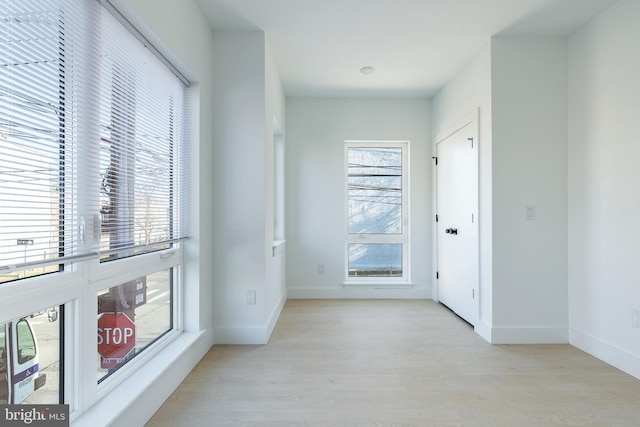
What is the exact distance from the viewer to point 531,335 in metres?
2.82

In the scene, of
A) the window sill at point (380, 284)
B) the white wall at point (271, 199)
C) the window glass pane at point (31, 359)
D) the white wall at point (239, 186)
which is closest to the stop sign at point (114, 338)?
the window glass pane at point (31, 359)

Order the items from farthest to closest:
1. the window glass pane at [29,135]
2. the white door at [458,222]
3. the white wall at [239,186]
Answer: the white door at [458,222], the white wall at [239,186], the window glass pane at [29,135]

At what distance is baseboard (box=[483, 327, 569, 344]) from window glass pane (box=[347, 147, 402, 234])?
1.89m

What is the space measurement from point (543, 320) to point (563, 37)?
7.88 feet

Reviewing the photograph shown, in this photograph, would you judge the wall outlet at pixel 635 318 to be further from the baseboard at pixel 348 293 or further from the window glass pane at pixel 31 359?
the window glass pane at pixel 31 359

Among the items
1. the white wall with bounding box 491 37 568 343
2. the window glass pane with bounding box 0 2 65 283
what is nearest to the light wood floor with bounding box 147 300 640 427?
the white wall with bounding box 491 37 568 343

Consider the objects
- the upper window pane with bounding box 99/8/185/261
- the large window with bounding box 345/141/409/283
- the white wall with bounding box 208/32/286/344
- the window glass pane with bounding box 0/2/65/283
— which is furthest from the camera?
the large window with bounding box 345/141/409/283

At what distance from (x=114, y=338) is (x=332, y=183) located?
3.03 metres

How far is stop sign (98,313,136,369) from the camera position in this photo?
1660 mm

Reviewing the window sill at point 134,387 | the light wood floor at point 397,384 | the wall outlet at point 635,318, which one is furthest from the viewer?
the wall outlet at point 635,318

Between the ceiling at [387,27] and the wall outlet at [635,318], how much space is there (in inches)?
85.1

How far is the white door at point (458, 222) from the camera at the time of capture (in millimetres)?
3188

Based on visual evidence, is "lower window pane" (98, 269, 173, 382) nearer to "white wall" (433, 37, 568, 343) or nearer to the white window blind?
the white window blind

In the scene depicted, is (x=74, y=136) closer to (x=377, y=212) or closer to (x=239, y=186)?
(x=239, y=186)
